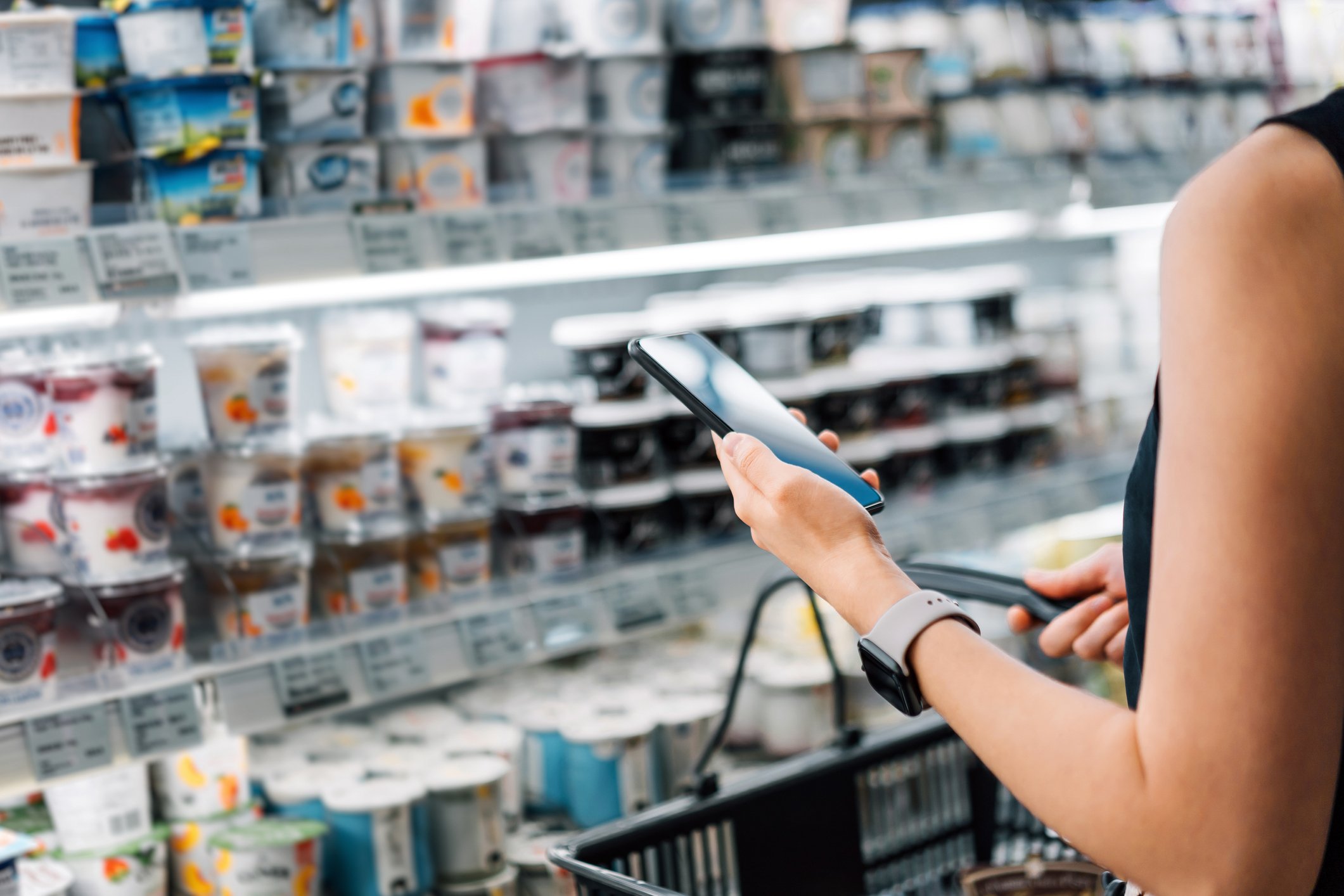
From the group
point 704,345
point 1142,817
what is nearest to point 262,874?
point 704,345

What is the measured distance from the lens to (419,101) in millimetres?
1510

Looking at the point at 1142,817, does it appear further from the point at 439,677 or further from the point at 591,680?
the point at 591,680

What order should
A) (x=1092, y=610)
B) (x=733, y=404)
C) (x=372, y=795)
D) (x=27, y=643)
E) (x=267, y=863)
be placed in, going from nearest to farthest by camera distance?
1. (x=733, y=404)
2. (x=1092, y=610)
3. (x=27, y=643)
4. (x=267, y=863)
5. (x=372, y=795)

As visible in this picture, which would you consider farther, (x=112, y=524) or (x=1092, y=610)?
(x=112, y=524)

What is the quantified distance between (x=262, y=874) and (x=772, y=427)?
743 mm

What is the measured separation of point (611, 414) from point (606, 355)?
0.08 meters

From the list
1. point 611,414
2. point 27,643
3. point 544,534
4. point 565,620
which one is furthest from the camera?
point 611,414

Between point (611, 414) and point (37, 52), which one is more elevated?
point (37, 52)

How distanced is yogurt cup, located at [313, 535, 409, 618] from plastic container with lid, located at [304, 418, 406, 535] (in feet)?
0.06

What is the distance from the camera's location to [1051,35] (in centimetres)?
226

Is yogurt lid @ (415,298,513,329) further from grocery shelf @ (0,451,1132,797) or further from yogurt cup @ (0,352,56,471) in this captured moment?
yogurt cup @ (0,352,56,471)

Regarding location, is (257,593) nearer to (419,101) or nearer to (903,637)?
(419,101)

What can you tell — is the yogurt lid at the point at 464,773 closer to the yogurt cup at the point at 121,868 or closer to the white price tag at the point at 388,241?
the yogurt cup at the point at 121,868

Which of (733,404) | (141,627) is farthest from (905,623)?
(141,627)
